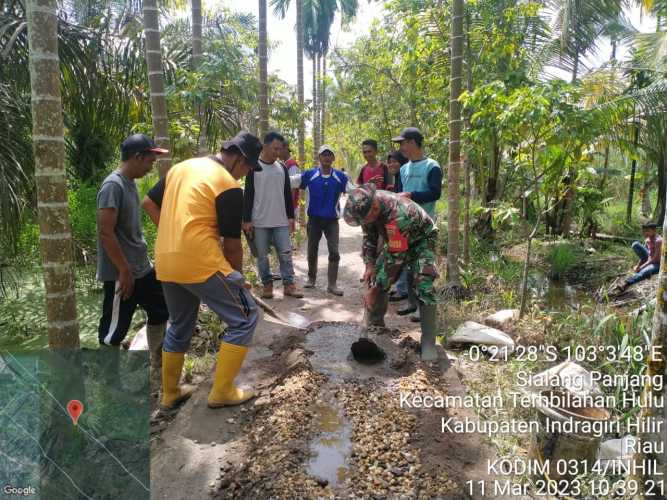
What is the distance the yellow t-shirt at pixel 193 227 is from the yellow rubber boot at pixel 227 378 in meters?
0.51

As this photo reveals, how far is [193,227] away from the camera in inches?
115

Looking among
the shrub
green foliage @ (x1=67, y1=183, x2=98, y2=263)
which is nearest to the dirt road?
green foliage @ (x1=67, y1=183, x2=98, y2=263)

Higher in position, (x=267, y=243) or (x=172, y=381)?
(x=267, y=243)

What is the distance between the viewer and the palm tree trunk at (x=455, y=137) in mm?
5531

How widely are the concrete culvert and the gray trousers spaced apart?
1.08 metres

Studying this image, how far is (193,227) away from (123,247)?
3.27ft

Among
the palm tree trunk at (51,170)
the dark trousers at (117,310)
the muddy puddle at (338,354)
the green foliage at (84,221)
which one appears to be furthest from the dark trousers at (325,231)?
the palm tree trunk at (51,170)

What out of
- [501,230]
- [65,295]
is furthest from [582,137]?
[501,230]

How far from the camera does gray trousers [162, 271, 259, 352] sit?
3.02 m

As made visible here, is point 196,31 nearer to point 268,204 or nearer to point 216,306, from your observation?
point 268,204

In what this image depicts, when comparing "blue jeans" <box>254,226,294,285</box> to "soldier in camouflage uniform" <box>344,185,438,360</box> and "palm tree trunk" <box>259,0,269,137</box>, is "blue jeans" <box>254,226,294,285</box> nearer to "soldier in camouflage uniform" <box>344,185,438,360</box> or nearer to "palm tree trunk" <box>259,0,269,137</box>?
"soldier in camouflage uniform" <box>344,185,438,360</box>

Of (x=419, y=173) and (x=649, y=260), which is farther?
(x=649, y=260)

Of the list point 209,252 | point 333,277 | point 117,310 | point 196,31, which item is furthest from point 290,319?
point 196,31

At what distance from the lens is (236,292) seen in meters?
3.06
